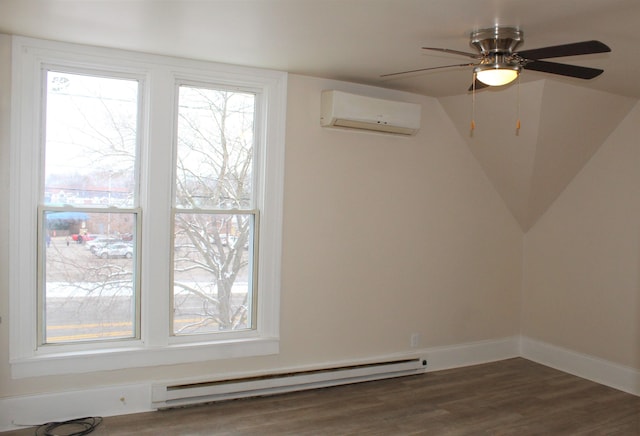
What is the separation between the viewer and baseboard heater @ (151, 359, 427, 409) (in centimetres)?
390

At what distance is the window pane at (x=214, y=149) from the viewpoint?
4.02m

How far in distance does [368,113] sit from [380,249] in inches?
46.6

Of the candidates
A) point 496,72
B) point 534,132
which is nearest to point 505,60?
point 496,72

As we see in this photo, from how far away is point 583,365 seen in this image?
506 centimetres

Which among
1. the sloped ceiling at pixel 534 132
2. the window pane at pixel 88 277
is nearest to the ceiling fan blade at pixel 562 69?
the sloped ceiling at pixel 534 132

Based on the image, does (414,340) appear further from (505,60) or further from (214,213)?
(505,60)

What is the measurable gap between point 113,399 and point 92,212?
1.29 m

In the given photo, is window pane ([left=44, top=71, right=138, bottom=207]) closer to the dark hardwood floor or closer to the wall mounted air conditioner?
the wall mounted air conditioner

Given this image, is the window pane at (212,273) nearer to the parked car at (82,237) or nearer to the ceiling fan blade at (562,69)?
the parked car at (82,237)

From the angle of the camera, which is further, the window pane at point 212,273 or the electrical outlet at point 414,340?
the electrical outlet at point 414,340

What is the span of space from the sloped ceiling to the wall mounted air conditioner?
0.56 m

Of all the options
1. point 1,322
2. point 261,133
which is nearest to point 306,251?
point 261,133

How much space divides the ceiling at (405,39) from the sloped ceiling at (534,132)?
0.01m

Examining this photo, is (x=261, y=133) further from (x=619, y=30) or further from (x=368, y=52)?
(x=619, y=30)
